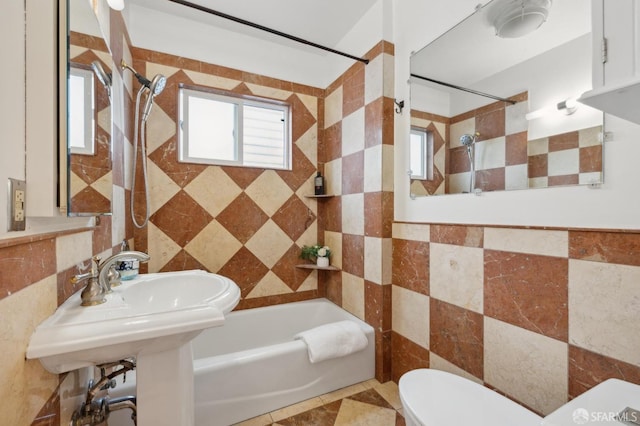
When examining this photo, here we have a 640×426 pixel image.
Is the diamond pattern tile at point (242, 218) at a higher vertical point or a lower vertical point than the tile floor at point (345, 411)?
higher

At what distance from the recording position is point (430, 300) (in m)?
1.55

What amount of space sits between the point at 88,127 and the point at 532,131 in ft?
5.80

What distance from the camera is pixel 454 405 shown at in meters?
0.99

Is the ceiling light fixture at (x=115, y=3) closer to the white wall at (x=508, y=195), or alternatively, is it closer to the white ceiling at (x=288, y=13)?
the white ceiling at (x=288, y=13)

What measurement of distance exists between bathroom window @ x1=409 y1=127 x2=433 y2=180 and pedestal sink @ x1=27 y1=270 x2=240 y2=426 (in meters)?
1.27

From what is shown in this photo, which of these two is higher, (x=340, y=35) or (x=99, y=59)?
(x=340, y=35)

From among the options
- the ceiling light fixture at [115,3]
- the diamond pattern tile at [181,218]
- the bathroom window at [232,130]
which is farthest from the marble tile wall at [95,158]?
A: the bathroom window at [232,130]

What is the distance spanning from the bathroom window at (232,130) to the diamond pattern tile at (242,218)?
0.32m

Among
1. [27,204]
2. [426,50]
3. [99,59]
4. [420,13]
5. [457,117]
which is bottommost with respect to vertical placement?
[27,204]

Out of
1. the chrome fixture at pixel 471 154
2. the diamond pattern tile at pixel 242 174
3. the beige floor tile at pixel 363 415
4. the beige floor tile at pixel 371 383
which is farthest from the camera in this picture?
the diamond pattern tile at pixel 242 174

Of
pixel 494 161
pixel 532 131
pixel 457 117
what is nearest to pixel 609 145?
pixel 532 131

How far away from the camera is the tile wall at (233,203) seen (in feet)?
6.36

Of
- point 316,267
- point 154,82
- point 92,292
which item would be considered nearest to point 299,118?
point 154,82

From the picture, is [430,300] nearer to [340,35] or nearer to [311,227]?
[311,227]
